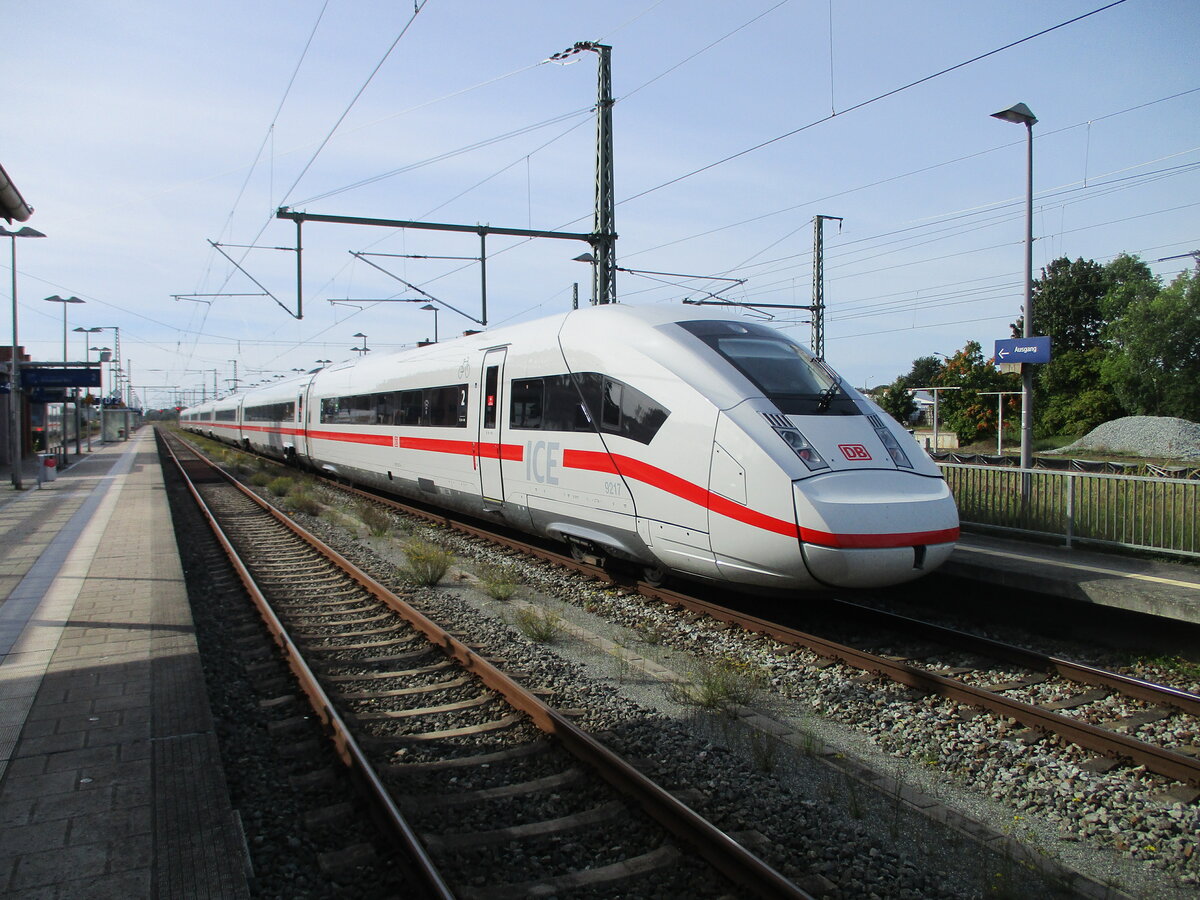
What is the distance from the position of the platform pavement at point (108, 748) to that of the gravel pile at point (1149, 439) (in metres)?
38.1

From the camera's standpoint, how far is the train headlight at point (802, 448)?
6.28 m

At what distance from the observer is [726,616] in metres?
7.40

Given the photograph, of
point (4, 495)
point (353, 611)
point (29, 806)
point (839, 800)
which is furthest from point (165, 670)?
point (4, 495)

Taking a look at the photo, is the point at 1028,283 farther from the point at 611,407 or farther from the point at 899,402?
the point at 899,402

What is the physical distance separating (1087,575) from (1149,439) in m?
35.6

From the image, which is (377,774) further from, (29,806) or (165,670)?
(165,670)

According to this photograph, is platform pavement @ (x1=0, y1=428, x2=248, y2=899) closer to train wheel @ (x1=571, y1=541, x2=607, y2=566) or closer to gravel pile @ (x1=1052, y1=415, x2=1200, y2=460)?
train wheel @ (x1=571, y1=541, x2=607, y2=566)

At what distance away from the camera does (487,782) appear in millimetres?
4410

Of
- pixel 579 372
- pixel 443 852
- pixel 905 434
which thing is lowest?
pixel 443 852

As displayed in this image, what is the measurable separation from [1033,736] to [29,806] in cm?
529

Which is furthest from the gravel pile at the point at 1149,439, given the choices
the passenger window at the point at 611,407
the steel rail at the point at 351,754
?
the steel rail at the point at 351,754

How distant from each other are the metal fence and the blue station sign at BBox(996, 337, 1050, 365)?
1757 mm

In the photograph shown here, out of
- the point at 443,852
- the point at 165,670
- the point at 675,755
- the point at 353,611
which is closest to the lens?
the point at 443,852

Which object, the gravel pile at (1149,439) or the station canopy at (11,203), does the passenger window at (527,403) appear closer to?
the station canopy at (11,203)
